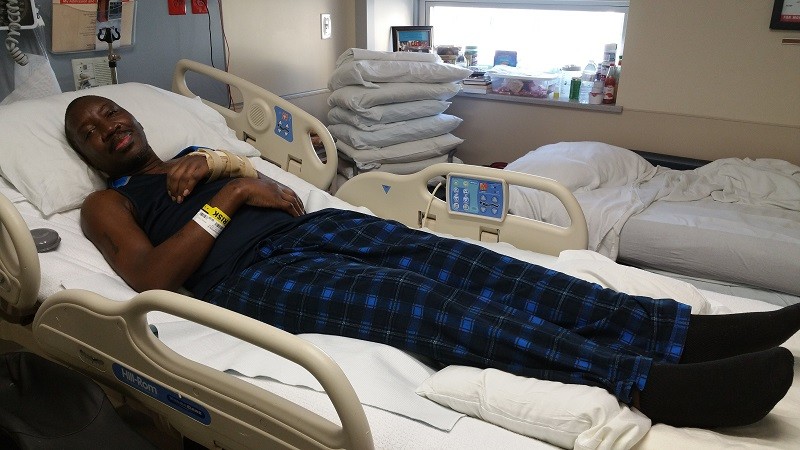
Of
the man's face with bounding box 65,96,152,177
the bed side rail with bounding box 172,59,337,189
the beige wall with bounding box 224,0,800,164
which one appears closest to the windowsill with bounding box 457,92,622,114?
the beige wall with bounding box 224,0,800,164

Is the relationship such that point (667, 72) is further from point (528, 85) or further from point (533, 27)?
point (533, 27)

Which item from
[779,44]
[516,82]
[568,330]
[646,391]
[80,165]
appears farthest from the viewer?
[516,82]

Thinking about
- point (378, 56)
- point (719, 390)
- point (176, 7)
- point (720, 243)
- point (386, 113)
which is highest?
point (176, 7)

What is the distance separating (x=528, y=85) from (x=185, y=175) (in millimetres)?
2241

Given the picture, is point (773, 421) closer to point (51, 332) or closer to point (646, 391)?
point (646, 391)

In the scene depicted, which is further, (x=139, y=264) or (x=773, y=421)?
(x=139, y=264)

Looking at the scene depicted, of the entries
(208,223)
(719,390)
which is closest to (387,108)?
(208,223)

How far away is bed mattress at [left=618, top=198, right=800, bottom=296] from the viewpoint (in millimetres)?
2289

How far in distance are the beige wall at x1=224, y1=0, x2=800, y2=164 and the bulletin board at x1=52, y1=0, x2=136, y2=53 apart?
0.52m

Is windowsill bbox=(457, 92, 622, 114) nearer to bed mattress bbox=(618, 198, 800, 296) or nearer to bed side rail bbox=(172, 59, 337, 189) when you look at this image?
bed mattress bbox=(618, 198, 800, 296)

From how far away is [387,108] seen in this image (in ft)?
10.0

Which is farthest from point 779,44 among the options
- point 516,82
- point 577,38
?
point 516,82

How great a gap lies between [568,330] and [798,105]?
89.3 inches

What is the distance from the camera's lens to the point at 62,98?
209 cm
